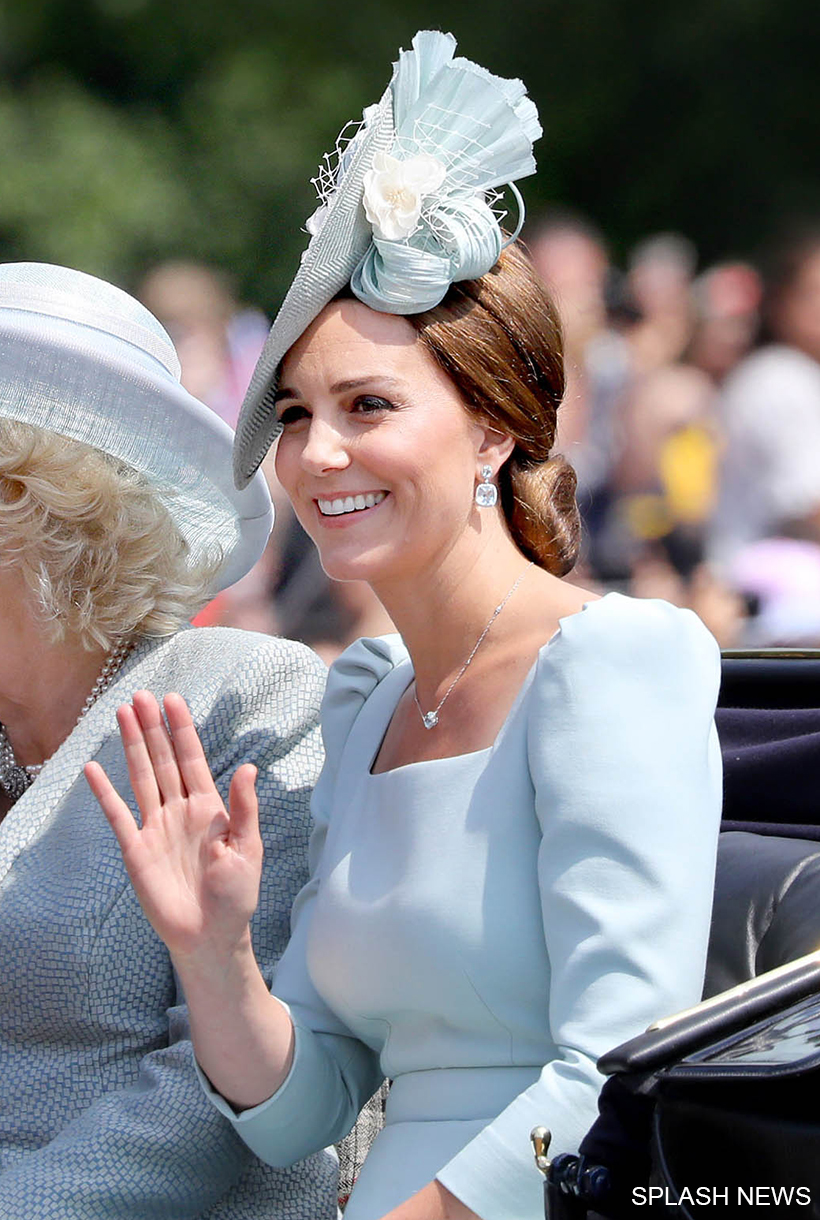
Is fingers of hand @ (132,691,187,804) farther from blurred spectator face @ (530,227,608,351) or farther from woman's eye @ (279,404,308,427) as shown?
blurred spectator face @ (530,227,608,351)

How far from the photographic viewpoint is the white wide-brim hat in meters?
2.13

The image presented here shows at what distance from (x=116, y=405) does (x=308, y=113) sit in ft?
11.2

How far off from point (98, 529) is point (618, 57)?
3.55 metres

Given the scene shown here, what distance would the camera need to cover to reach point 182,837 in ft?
5.54

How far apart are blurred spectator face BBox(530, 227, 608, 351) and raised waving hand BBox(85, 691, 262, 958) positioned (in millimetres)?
3017

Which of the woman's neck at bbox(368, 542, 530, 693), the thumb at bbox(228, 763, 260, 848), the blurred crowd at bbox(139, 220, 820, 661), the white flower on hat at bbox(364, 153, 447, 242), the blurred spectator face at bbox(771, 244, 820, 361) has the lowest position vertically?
the blurred crowd at bbox(139, 220, 820, 661)

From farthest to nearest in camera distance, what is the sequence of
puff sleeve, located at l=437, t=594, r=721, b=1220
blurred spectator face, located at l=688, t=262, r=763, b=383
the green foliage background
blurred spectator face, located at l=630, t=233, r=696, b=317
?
1. the green foliage background
2. blurred spectator face, located at l=630, t=233, r=696, b=317
3. blurred spectator face, located at l=688, t=262, r=763, b=383
4. puff sleeve, located at l=437, t=594, r=721, b=1220

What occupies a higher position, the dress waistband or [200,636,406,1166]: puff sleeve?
the dress waistband

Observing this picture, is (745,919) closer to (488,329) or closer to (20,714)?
(488,329)

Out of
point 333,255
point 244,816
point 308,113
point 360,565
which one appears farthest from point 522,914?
point 308,113

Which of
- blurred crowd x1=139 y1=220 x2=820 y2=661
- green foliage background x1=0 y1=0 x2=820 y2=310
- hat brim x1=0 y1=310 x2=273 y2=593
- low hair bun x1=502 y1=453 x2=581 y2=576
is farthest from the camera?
green foliage background x1=0 y1=0 x2=820 y2=310

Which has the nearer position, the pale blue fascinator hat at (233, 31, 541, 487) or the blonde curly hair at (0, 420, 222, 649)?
the pale blue fascinator hat at (233, 31, 541, 487)

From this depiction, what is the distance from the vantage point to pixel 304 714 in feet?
7.02

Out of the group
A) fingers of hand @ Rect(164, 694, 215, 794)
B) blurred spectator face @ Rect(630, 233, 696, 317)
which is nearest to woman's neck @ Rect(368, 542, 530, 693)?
fingers of hand @ Rect(164, 694, 215, 794)
